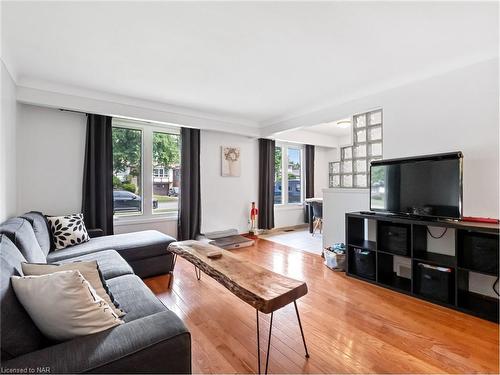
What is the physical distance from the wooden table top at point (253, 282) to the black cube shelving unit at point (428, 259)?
5.08 feet

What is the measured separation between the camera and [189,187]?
4.42 metres

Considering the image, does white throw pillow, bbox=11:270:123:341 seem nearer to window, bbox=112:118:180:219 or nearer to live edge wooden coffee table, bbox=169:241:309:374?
live edge wooden coffee table, bbox=169:241:309:374

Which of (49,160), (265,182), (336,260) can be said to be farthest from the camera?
(265,182)

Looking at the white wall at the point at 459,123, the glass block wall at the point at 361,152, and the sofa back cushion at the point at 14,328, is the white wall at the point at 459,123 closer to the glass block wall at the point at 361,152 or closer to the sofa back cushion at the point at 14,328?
the glass block wall at the point at 361,152

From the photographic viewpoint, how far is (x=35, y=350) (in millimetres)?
966

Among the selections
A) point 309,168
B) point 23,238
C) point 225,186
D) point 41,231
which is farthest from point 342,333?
point 309,168

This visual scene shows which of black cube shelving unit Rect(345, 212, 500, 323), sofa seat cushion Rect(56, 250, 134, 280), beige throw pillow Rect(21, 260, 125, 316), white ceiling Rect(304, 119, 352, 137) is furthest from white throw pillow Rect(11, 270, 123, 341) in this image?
white ceiling Rect(304, 119, 352, 137)

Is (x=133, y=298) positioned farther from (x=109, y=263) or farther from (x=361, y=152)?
(x=361, y=152)

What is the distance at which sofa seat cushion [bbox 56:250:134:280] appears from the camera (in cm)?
201

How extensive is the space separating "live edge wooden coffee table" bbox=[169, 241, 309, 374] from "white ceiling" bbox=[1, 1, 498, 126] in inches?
77.4

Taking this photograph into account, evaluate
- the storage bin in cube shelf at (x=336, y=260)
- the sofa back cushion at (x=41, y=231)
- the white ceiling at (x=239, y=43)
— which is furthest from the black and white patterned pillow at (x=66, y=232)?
the storage bin in cube shelf at (x=336, y=260)

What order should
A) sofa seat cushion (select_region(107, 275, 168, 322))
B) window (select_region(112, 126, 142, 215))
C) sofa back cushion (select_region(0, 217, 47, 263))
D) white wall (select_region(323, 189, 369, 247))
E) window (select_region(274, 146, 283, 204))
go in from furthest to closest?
window (select_region(274, 146, 283, 204)), window (select_region(112, 126, 142, 215)), white wall (select_region(323, 189, 369, 247)), sofa back cushion (select_region(0, 217, 47, 263)), sofa seat cushion (select_region(107, 275, 168, 322))

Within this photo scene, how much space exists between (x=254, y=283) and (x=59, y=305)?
1.06 metres

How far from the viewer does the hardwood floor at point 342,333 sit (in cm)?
154
